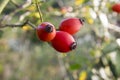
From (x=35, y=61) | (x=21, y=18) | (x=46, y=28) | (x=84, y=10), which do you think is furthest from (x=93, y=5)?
(x=35, y=61)

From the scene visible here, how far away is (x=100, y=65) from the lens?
11.6 feet

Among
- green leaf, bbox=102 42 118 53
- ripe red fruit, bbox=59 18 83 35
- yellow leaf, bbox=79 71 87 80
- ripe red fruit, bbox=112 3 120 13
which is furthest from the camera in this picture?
yellow leaf, bbox=79 71 87 80

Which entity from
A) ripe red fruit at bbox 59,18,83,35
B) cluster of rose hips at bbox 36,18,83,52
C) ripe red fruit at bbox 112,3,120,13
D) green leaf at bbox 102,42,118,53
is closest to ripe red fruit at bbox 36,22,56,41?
cluster of rose hips at bbox 36,18,83,52

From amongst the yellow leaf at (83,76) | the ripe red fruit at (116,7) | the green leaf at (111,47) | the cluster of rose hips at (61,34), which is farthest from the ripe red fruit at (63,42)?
the yellow leaf at (83,76)

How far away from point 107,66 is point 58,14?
25.9 inches

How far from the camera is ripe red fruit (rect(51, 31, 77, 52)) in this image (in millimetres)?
1735

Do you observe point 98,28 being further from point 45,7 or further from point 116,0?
point 45,7

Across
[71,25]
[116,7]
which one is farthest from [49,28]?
[116,7]

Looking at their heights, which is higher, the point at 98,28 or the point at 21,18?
the point at 21,18

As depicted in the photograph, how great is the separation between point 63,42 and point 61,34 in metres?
0.04

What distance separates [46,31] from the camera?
5.53 feet

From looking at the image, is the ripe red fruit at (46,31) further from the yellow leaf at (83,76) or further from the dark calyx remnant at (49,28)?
the yellow leaf at (83,76)

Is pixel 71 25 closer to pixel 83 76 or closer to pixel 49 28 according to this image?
pixel 49 28

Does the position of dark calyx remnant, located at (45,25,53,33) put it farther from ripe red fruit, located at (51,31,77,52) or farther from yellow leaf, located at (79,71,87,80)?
yellow leaf, located at (79,71,87,80)
